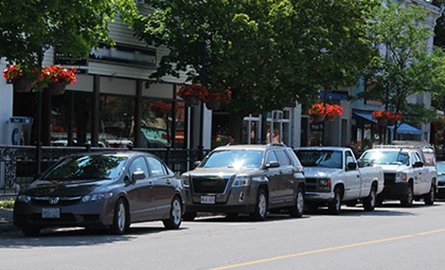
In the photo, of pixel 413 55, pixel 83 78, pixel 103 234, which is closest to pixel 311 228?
pixel 103 234

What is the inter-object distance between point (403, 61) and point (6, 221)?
2736cm

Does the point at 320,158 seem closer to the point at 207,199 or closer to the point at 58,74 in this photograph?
the point at 207,199

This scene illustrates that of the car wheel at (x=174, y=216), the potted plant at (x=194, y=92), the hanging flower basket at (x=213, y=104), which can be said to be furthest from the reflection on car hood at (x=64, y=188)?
the hanging flower basket at (x=213, y=104)

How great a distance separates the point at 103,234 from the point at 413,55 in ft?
90.7

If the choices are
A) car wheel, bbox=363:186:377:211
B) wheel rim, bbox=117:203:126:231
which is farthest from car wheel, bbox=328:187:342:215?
wheel rim, bbox=117:203:126:231

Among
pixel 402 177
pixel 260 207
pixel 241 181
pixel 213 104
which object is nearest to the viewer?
pixel 241 181

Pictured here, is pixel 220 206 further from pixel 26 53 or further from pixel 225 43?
pixel 225 43

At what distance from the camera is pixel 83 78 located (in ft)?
91.9

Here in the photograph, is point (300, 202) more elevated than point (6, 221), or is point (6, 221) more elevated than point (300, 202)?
point (300, 202)

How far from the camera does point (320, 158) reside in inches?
989

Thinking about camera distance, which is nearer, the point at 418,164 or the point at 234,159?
the point at 234,159

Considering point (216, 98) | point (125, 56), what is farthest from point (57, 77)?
point (125, 56)

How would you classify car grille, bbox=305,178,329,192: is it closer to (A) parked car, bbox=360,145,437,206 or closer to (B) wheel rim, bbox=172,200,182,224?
(A) parked car, bbox=360,145,437,206

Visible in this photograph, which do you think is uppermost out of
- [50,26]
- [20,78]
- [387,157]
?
[50,26]
